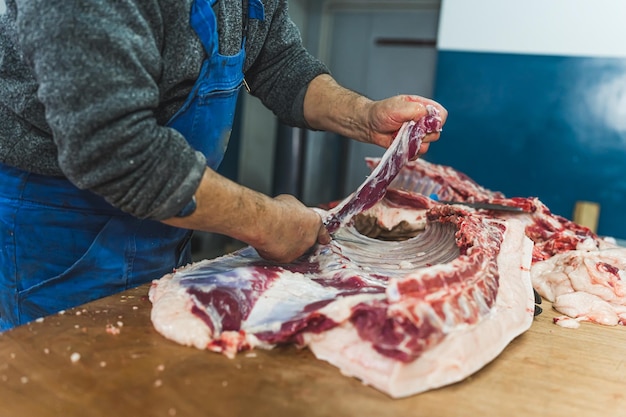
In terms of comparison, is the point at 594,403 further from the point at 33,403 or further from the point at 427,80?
the point at 427,80

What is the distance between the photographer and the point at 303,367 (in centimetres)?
151

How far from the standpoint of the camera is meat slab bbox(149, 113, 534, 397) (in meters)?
1.49

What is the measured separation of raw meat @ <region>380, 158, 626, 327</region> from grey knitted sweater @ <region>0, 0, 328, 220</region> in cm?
134

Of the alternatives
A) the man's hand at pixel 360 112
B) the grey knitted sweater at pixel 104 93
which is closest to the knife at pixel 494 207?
the man's hand at pixel 360 112

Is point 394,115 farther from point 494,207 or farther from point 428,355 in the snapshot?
point 428,355

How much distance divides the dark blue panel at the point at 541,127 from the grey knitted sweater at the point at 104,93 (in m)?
3.35

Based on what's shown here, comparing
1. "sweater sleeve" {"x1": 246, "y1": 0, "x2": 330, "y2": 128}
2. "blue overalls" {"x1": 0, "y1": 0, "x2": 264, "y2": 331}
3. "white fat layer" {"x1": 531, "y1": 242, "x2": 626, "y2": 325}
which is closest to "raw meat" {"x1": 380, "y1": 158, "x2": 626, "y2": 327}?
"white fat layer" {"x1": 531, "y1": 242, "x2": 626, "y2": 325}

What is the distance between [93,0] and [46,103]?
0.26 m

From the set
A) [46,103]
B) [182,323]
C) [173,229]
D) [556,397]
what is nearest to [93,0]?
[46,103]

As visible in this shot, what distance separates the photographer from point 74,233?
1.98 meters

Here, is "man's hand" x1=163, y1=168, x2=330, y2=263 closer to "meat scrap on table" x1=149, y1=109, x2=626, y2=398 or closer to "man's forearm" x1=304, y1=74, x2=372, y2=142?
"meat scrap on table" x1=149, y1=109, x2=626, y2=398

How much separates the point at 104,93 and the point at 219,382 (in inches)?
28.4

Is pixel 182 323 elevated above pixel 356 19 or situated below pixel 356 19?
below

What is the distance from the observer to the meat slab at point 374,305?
1.49 meters
